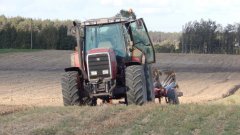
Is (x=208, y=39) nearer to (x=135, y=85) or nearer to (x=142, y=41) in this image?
(x=142, y=41)

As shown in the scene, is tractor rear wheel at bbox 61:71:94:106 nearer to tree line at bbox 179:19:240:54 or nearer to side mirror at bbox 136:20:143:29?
side mirror at bbox 136:20:143:29

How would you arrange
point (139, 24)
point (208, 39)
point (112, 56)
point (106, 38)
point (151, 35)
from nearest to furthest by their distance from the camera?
1. point (112, 56)
2. point (139, 24)
3. point (106, 38)
4. point (151, 35)
5. point (208, 39)

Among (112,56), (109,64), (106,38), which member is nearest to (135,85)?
(109,64)

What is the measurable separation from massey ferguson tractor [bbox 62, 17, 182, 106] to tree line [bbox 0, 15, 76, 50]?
49265 mm

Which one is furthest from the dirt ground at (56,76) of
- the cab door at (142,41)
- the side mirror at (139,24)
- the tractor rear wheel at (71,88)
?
the side mirror at (139,24)

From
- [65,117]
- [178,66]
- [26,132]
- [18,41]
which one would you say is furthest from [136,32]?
[18,41]

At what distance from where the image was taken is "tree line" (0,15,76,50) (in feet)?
202

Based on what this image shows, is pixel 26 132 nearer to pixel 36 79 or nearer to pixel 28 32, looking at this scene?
pixel 36 79

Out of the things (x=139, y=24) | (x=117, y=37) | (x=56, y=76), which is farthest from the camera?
(x=56, y=76)

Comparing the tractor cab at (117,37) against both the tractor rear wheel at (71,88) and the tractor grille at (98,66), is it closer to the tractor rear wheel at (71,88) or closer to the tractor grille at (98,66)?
the tractor grille at (98,66)

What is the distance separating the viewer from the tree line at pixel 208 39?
193ft

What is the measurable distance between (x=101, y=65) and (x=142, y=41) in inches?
67.2

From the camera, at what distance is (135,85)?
10695 millimetres

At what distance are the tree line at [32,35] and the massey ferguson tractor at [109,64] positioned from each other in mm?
49265
